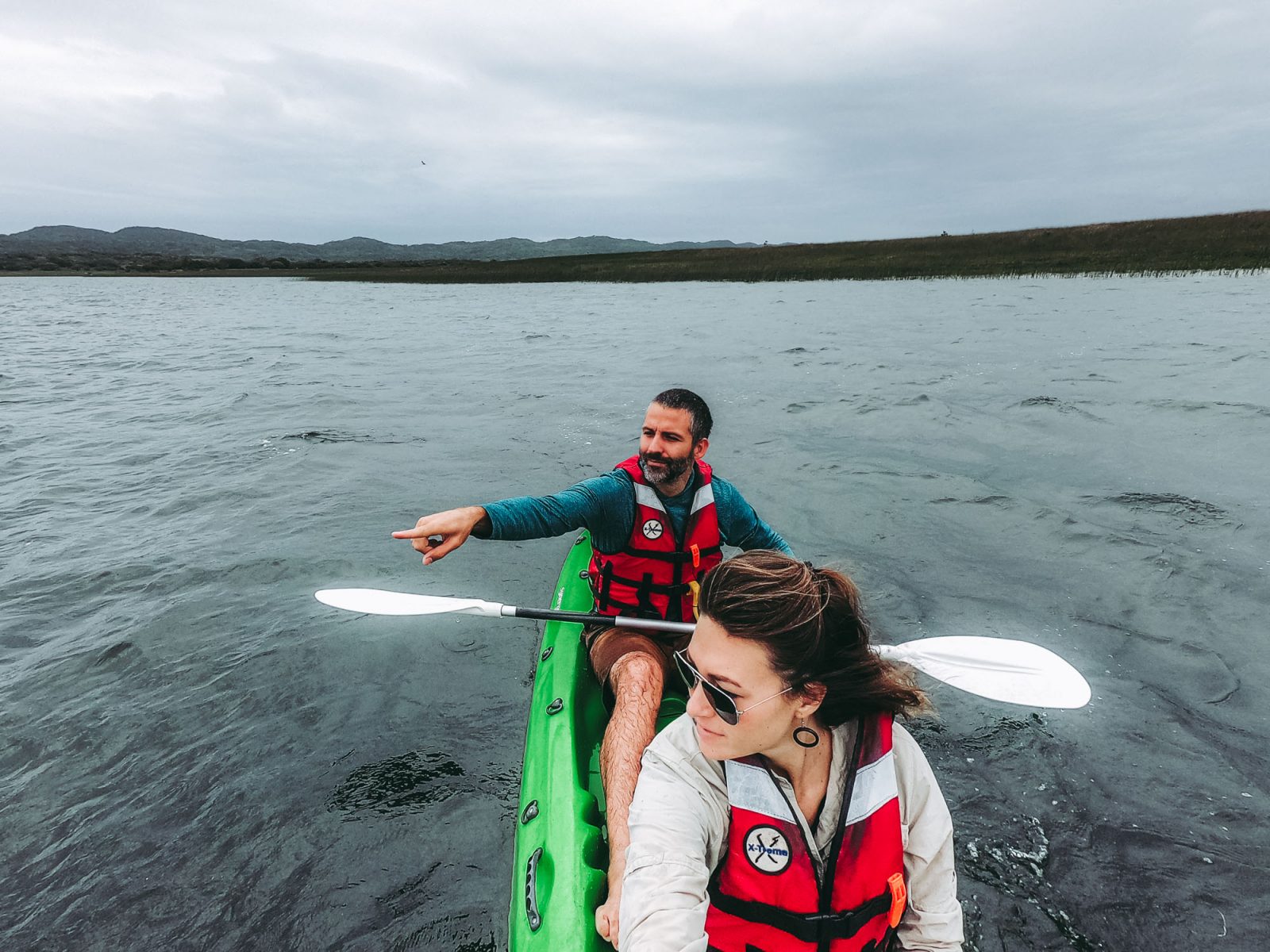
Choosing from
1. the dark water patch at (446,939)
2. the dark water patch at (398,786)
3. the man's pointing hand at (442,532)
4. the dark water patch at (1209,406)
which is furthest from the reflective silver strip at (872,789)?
the dark water patch at (1209,406)

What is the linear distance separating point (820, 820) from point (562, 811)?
1200 mm

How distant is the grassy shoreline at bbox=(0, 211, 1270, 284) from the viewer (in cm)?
3080

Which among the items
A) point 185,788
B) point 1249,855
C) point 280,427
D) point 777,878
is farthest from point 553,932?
point 280,427

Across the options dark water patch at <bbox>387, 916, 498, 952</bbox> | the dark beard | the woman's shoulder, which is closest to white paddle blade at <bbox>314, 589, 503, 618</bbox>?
the dark beard

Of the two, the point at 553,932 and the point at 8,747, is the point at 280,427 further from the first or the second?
the point at 553,932

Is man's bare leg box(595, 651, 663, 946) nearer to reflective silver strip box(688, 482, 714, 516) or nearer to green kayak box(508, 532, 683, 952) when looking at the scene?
green kayak box(508, 532, 683, 952)

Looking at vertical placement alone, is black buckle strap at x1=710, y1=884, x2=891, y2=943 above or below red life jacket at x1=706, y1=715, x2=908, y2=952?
below

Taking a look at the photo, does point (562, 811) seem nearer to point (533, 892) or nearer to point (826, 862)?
point (533, 892)

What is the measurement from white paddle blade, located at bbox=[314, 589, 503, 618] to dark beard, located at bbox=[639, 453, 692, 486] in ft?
3.56

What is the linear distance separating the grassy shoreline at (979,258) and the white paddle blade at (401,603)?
33.5m

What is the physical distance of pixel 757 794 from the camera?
1.83 meters

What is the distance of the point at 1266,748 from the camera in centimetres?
377

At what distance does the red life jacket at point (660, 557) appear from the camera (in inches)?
150

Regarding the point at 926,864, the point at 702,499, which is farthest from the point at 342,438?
the point at 926,864
